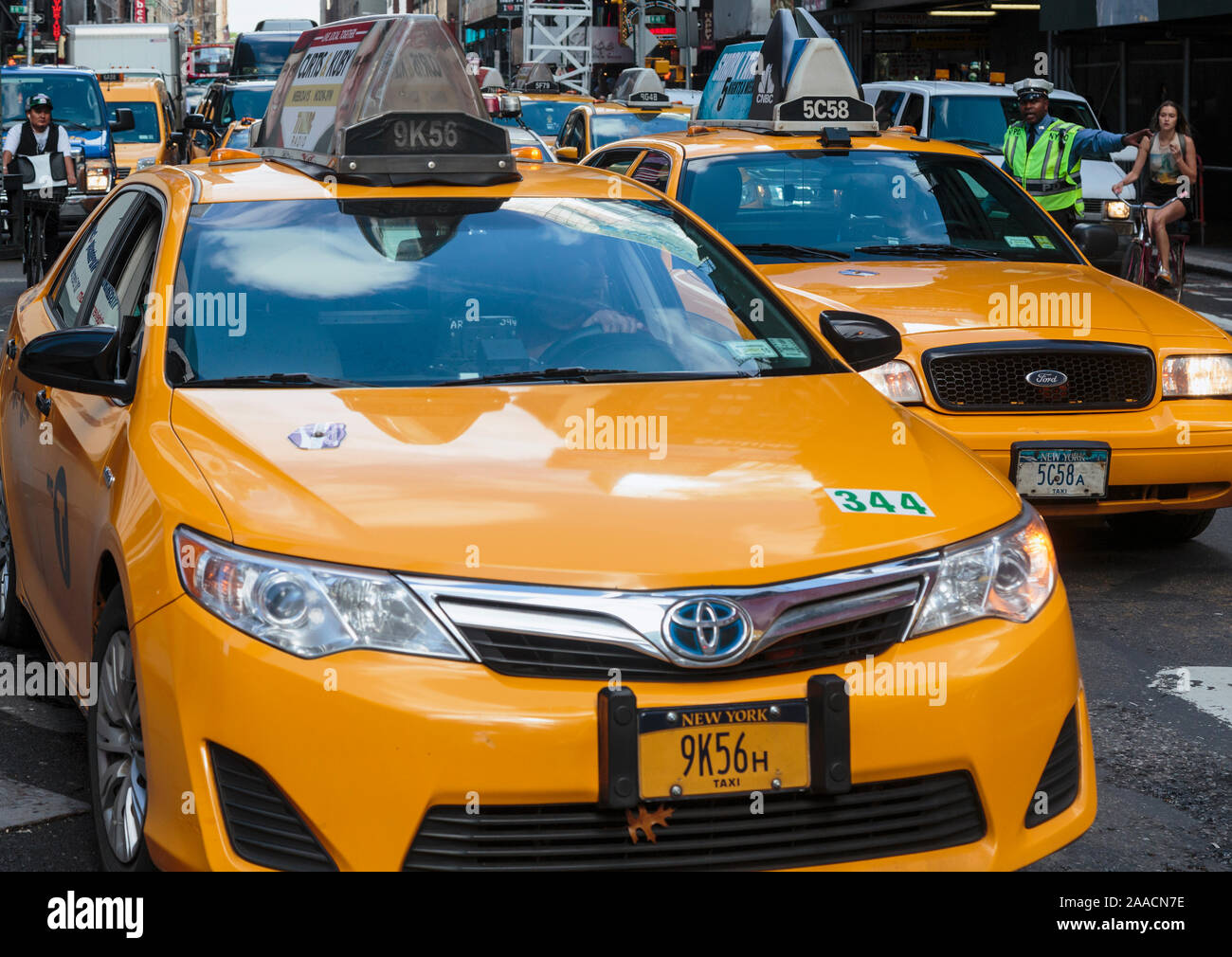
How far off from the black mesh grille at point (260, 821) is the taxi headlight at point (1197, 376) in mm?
4691

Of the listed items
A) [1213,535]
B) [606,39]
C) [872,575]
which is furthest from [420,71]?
[606,39]

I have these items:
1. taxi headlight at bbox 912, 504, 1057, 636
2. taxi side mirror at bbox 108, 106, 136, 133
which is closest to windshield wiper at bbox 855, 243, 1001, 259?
taxi headlight at bbox 912, 504, 1057, 636

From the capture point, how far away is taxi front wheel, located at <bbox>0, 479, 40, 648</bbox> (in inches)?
217

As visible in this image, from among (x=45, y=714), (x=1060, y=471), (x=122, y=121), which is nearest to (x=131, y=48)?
(x=122, y=121)

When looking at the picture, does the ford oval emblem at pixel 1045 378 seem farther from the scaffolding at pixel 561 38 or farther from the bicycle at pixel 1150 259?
the scaffolding at pixel 561 38

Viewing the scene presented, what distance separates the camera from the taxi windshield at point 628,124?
1823cm

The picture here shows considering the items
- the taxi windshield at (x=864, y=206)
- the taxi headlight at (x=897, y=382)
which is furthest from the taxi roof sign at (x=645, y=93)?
the taxi headlight at (x=897, y=382)

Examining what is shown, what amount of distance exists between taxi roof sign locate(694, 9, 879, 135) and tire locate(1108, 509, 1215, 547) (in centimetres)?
259

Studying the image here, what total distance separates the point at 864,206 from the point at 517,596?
5.66 m

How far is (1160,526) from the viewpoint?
7559 millimetres

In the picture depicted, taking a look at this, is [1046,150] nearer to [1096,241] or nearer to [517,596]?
[1096,241]

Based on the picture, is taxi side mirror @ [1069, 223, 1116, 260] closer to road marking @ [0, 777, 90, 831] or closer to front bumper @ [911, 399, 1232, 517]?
front bumper @ [911, 399, 1232, 517]

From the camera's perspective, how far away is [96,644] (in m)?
3.69
